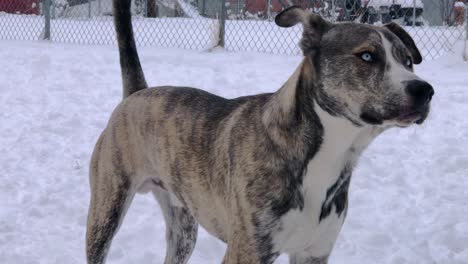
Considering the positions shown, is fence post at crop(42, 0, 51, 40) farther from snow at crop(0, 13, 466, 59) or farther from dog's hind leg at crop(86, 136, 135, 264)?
dog's hind leg at crop(86, 136, 135, 264)

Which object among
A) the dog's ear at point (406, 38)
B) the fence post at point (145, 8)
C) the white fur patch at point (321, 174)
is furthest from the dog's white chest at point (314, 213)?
the fence post at point (145, 8)

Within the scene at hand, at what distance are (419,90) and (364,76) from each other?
0.76 feet

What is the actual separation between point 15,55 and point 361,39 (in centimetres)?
821

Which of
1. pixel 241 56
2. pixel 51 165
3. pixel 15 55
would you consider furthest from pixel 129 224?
pixel 15 55

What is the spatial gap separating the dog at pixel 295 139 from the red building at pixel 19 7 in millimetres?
15875

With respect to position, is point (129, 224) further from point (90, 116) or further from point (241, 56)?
point (241, 56)

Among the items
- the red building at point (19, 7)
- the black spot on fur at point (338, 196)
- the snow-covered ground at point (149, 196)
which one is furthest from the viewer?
the red building at point (19, 7)

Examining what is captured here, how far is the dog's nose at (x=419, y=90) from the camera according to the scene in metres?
2.54

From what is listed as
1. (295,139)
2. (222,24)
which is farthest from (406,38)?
(222,24)

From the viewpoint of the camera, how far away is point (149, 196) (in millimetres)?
5270

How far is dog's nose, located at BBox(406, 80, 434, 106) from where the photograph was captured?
2539mm

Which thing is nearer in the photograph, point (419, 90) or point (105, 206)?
point (419, 90)

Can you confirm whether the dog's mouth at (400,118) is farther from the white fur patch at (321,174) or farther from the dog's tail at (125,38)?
the dog's tail at (125,38)

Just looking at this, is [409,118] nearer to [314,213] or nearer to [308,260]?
[314,213]
